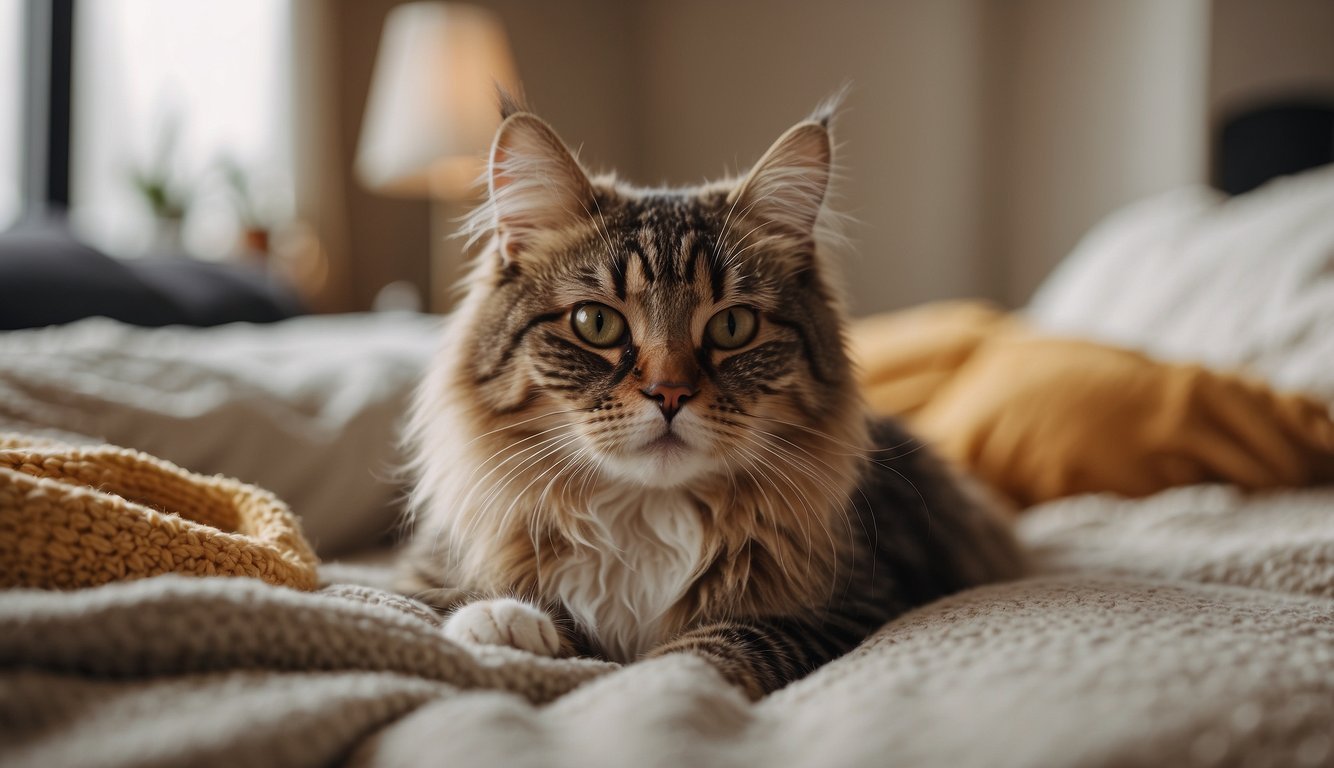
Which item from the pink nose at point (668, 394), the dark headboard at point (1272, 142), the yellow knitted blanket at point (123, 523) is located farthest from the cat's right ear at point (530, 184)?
the dark headboard at point (1272, 142)

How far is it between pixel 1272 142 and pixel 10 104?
543 centimetres

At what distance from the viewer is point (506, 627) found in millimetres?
892

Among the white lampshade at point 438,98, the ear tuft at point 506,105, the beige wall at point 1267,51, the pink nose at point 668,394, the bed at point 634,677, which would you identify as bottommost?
the bed at point 634,677

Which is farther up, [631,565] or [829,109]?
[829,109]

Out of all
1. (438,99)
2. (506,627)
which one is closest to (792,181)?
(506,627)

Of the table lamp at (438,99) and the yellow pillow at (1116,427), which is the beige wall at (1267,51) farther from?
the table lamp at (438,99)

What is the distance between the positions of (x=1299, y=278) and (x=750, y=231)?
4.29 ft

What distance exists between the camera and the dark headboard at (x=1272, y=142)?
366cm

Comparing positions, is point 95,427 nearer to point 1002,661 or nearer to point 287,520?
point 287,520

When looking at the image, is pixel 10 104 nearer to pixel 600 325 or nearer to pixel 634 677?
pixel 600 325

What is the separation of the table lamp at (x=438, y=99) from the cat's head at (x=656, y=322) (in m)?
2.16

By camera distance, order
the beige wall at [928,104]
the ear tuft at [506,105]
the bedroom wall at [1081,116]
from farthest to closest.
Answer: the beige wall at [928,104] → the bedroom wall at [1081,116] → the ear tuft at [506,105]

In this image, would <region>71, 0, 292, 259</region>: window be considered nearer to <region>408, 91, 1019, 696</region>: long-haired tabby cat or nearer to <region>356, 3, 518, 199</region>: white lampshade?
<region>356, 3, 518, 199</region>: white lampshade

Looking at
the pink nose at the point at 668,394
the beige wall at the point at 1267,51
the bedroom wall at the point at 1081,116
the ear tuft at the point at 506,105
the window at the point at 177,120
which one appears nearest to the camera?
the pink nose at the point at 668,394
